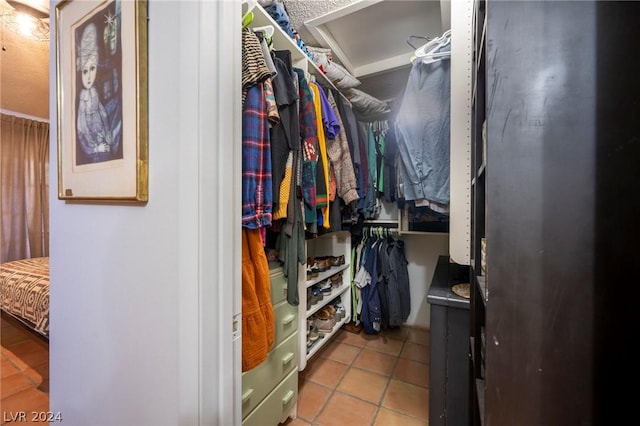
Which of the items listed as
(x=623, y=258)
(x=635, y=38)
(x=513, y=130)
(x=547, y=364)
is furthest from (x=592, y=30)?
(x=547, y=364)

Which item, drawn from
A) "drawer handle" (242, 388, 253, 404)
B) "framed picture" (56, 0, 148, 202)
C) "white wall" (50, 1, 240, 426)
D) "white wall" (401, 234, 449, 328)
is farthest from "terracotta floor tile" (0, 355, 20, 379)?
"white wall" (401, 234, 449, 328)

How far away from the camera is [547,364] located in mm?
470

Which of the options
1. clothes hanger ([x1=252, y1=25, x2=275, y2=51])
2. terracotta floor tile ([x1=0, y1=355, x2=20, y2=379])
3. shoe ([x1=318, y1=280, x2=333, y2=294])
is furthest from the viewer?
shoe ([x1=318, y1=280, x2=333, y2=294])

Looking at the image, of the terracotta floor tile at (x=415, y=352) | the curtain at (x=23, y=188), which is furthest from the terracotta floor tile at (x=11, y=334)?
the terracotta floor tile at (x=415, y=352)

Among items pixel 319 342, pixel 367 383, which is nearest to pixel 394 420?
pixel 367 383

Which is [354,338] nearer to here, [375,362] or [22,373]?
[375,362]

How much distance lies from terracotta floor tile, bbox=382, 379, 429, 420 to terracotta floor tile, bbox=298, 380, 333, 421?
1.16ft

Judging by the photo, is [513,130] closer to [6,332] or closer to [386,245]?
[386,245]

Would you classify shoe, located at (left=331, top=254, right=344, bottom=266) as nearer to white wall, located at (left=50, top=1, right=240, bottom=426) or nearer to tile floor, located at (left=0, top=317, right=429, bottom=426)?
tile floor, located at (left=0, top=317, right=429, bottom=426)

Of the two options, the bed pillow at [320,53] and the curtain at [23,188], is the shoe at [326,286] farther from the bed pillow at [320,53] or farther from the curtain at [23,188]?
the curtain at [23,188]

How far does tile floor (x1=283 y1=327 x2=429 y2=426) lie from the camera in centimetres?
135

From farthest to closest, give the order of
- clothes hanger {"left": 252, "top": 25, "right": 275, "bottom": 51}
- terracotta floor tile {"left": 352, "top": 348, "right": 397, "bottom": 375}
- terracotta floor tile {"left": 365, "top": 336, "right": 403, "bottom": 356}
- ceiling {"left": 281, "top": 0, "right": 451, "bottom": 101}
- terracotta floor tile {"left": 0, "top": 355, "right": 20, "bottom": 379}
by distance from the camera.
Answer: terracotta floor tile {"left": 365, "top": 336, "right": 403, "bottom": 356} < terracotta floor tile {"left": 352, "top": 348, "right": 397, "bottom": 375} < terracotta floor tile {"left": 0, "top": 355, "right": 20, "bottom": 379} < ceiling {"left": 281, "top": 0, "right": 451, "bottom": 101} < clothes hanger {"left": 252, "top": 25, "right": 275, "bottom": 51}

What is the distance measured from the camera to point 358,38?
1692 mm

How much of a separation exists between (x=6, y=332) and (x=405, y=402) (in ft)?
10.8
